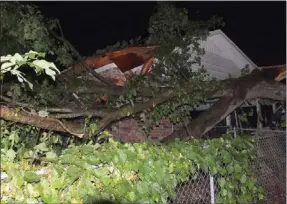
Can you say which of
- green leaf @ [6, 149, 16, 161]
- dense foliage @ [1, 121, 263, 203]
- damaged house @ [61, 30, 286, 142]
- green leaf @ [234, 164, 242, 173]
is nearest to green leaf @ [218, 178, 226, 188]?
dense foliage @ [1, 121, 263, 203]

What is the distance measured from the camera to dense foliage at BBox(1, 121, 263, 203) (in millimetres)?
2316

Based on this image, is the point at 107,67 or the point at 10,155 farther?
the point at 107,67

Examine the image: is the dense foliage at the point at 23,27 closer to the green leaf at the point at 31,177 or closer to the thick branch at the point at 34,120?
the thick branch at the point at 34,120

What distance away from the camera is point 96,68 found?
9898 millimetres

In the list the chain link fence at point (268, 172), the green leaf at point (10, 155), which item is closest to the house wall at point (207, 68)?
the chain link fence at point (268, 172)

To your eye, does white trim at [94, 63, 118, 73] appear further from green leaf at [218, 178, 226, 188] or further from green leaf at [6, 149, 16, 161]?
green leaf at [6, 149, 16, 161]

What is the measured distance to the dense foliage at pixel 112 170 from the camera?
2316 mm

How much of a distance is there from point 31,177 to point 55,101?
4938 millimetres

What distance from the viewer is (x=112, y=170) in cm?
280

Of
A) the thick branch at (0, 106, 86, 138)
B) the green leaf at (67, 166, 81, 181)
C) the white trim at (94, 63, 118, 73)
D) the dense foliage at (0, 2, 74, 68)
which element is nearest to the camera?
the green leaf at (67, 166, 81, 181)

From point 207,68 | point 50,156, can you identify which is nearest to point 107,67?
point 207,68

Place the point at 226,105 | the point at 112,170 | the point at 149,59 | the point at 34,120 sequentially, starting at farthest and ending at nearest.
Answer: the point at 149,59 → the point at 226,105 → the point at 34,120 → the point at 112,170

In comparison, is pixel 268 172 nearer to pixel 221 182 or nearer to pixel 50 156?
pixel 221 182

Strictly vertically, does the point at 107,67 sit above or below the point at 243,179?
above
